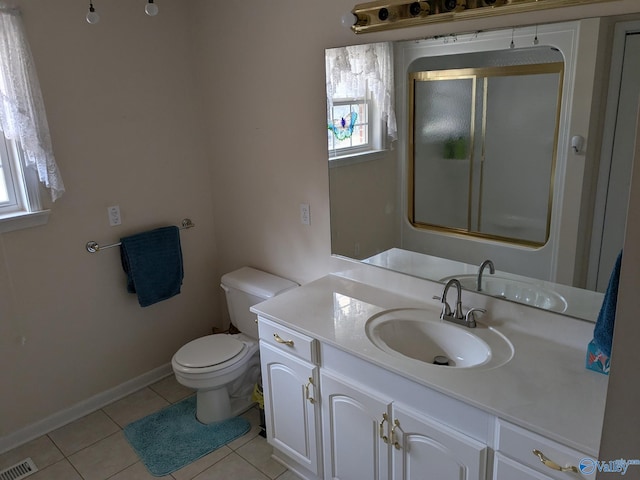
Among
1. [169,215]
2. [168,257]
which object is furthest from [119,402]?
[169,215]

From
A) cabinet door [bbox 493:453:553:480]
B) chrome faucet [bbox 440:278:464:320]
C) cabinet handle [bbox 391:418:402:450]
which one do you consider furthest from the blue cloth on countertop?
cabinet handle [bbox 391:418:402:450]

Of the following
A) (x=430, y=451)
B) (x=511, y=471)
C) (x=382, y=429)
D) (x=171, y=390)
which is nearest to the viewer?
(x=511, y=471)

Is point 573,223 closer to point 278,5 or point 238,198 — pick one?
point 278,5

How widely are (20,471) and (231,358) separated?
3.75 feet

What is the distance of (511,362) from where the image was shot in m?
1.68

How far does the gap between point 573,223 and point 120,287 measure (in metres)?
2.38

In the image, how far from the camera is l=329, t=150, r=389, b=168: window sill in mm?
2241

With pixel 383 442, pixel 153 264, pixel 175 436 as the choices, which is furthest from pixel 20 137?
pixel 383 442

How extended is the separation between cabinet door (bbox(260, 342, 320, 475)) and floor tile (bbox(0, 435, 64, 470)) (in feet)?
3.76

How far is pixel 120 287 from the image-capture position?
289 centimetres

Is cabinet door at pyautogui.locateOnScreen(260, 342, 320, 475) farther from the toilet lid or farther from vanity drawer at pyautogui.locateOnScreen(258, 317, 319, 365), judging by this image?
the toilet lid

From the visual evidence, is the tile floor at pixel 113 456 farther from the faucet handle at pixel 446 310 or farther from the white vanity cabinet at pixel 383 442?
the faucet handle at pixel 446 310

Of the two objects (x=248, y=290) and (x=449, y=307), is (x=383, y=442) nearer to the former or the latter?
(x=449, y=307)

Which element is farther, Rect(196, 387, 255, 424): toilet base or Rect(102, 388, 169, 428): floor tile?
Rect(102, 388, 169, 428): floor tile
